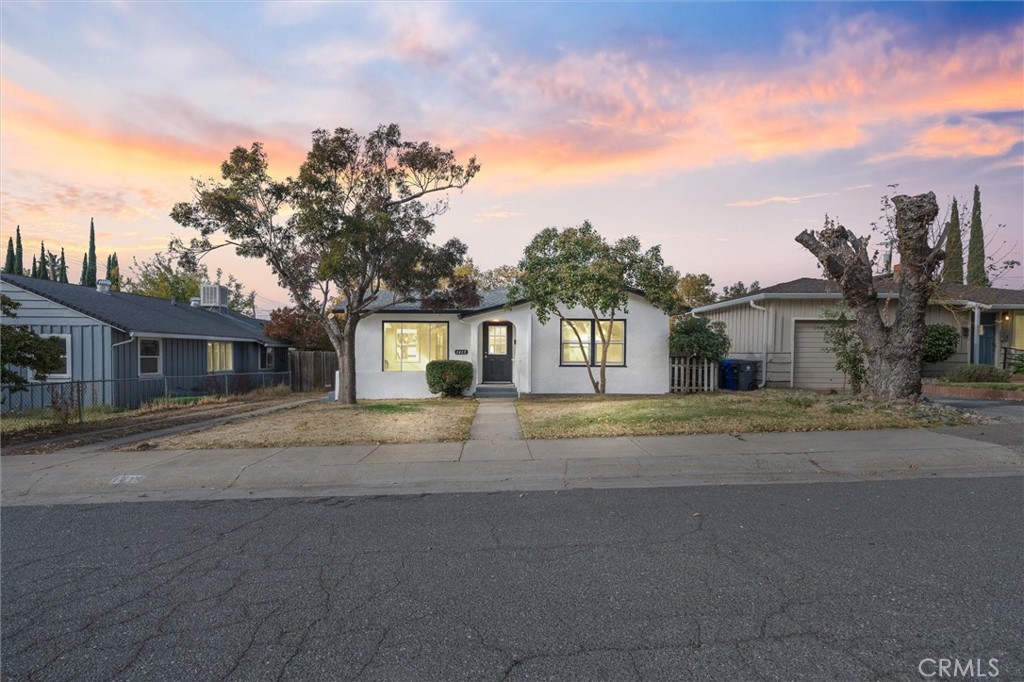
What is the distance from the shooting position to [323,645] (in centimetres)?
313

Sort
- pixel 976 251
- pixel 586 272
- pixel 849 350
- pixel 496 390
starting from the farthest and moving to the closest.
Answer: pixel 976 251 < pixel 496 390 < pixel 586 272 < pixel 849 350

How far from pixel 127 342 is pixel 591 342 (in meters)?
15.2

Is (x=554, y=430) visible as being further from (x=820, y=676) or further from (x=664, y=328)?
(x=664, y=328)

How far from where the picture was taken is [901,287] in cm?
1177

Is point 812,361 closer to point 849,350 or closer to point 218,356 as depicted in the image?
point 849,350

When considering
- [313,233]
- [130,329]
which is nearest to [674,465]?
[313,233]

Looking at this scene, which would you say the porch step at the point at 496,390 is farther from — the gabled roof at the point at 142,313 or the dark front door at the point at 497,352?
the gabled roof at the point at 142,313

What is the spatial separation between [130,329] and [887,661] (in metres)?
21.5

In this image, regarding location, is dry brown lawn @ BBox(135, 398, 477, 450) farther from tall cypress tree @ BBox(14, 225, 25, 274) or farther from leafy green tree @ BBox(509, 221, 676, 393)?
tall cypress tree @ BBox(14, 225, 25, 274)

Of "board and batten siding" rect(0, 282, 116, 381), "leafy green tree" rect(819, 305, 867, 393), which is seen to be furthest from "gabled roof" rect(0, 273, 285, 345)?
"leafy green tree" rect(819, 305, 867, 393)

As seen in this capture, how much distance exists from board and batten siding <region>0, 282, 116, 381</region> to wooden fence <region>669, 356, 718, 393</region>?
18.5 m

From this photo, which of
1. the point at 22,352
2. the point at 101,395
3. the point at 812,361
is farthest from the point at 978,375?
the point at 101,395

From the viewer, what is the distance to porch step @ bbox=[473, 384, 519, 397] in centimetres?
1757

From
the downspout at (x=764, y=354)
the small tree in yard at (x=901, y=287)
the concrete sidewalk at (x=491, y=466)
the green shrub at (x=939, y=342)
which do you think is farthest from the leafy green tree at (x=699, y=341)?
the concrete sidewalk at (x=491, y=466)
